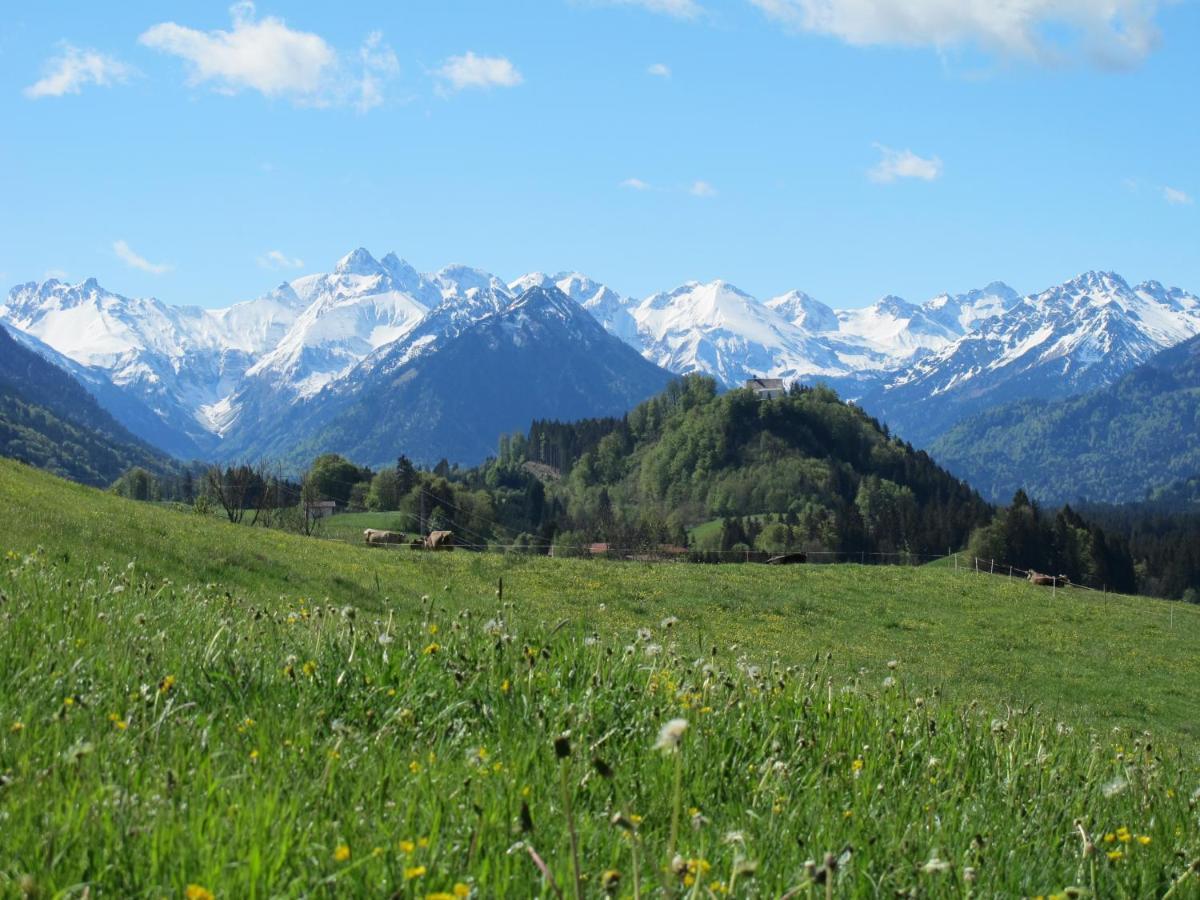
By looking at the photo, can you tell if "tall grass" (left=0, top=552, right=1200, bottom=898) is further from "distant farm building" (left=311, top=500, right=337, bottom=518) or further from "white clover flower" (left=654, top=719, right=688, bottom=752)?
"distant farm building" (left=311, top=500, right=337, bottom=518)

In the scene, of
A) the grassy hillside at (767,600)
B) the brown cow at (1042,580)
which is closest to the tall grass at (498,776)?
the grassy hillside at (767,600)

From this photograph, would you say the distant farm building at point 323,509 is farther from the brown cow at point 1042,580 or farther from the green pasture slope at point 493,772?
the green pasture slope at point 493,772

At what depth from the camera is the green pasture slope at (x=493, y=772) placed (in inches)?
164

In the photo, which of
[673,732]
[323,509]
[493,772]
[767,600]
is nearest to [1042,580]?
[767,600]

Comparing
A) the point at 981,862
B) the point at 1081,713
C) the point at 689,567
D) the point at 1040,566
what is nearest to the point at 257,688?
the point at 981,862

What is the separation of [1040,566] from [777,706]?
162 metres

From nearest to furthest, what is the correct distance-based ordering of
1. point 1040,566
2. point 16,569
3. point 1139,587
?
point 16,569, point 1040,566, point 1139,587

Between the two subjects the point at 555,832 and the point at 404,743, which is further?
the point at 404,743

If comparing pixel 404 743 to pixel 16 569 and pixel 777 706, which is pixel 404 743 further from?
pixel 16 569

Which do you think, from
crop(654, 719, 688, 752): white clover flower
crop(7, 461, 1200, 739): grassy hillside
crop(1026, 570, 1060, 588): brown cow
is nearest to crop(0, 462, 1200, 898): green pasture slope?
crop(654, 719, 688, 752): white clover flower

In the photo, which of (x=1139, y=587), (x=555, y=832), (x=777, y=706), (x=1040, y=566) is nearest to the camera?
(x=555, y=832)

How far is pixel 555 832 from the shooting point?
4879 millimetres

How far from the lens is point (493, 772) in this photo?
5465mm

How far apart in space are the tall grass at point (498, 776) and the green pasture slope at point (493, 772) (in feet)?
0.07
